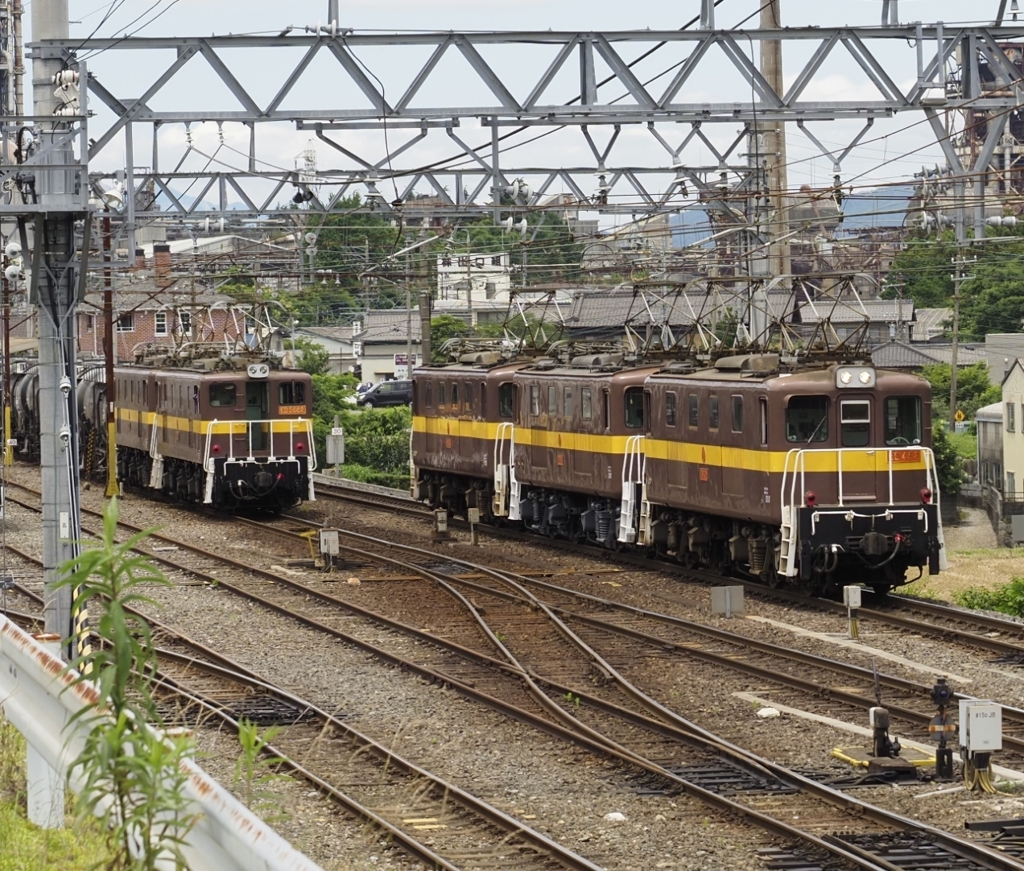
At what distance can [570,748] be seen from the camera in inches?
510

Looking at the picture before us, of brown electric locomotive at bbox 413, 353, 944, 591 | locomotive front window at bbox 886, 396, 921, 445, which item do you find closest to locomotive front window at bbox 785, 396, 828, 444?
brown electric locomotive at bbox 413, 353, 944, 591

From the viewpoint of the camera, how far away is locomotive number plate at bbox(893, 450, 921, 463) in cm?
2022

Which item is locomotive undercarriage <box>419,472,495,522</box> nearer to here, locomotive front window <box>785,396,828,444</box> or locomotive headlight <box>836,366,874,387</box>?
locomotive front window <box>785,396,828,444</box>

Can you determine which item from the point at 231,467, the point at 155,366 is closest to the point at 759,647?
the point at 231,467

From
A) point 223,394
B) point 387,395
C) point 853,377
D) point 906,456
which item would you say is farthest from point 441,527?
point 387,395

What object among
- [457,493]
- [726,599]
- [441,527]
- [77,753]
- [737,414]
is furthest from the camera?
[457,493]

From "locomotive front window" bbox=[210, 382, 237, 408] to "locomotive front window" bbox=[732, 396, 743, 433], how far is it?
1367 centimetres

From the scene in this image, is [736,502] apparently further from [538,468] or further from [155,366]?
[155,366]

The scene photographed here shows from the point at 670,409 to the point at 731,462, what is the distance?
91.9 inches

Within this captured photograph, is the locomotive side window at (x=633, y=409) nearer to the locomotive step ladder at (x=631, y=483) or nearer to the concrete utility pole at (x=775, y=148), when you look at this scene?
the locomotive step ladder at (x=631, y=483)

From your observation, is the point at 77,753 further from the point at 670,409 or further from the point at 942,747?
the point at 670,409

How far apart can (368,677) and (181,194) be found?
44.5ft

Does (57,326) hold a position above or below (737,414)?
above

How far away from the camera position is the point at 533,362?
97.7 feet
